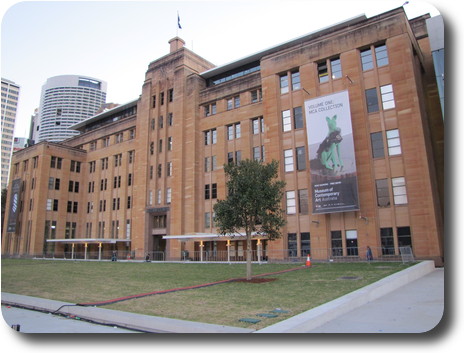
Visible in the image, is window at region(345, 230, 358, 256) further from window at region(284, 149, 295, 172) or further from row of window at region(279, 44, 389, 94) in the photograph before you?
row of window at region(279, 44, 389, 94)

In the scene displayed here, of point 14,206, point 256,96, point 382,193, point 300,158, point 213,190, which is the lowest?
point 382,193

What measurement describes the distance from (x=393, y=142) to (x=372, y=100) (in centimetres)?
448

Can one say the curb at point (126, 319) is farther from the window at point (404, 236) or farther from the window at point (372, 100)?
the window at point (372, 100)

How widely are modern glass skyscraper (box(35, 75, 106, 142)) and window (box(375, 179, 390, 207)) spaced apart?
428 feet

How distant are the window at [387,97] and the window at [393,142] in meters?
2.36

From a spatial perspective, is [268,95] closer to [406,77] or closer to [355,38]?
[355,38]

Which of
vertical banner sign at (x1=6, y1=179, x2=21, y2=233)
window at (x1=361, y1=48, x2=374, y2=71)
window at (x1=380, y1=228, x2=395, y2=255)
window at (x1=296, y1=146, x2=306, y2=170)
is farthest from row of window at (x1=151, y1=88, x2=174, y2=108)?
window at (x1=380, y1=228, x2=395, y2=255)

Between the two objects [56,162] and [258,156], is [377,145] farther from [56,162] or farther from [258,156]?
[56,162]

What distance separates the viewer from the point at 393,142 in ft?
107

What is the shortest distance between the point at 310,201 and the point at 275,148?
6.79 metres

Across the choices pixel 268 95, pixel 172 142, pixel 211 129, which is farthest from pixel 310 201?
pixel 172 142

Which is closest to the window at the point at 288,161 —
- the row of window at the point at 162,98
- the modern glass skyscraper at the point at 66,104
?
the row of window at the point at 162,98

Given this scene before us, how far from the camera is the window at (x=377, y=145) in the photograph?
33250mm

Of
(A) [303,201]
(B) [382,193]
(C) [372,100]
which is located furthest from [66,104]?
(B) [382,193]
